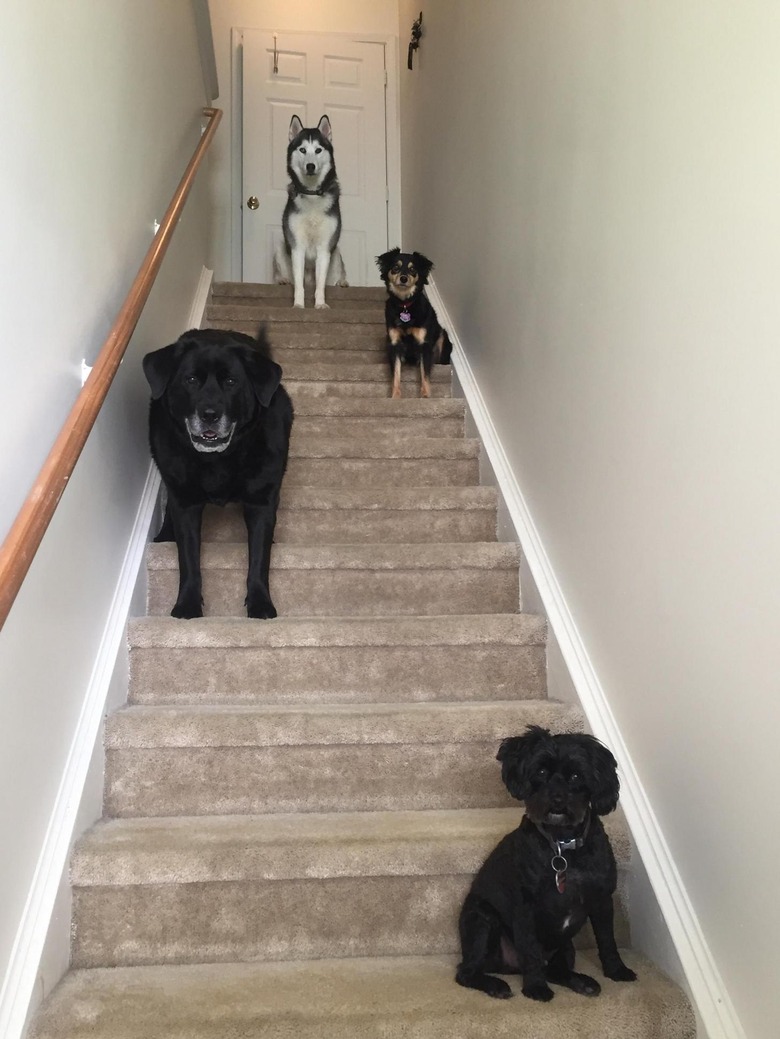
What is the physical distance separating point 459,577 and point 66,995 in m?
1.48

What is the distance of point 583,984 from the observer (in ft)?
4.65

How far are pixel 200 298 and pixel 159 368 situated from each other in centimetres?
205

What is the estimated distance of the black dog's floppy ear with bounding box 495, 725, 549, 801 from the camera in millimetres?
1464

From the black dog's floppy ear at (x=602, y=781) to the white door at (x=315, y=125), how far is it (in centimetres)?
469

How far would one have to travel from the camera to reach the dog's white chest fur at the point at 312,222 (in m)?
4.62

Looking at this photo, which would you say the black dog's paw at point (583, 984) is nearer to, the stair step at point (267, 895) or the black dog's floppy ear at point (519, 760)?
the stair step at point (267, 895)

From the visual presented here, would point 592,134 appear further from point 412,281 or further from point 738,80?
point 412,281

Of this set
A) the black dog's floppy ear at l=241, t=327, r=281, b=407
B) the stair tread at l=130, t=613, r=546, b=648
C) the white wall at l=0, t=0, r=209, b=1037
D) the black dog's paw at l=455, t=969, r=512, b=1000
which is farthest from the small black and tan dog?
the black dog's paw at l=455, t=969, r=512, b=1000

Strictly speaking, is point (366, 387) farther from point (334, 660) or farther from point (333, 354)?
point (334, 660)

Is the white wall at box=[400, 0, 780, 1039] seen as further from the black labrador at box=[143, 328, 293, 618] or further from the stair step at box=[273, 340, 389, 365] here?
the stair step at box=[273, 340, 389, 365]

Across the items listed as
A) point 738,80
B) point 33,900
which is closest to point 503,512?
point 738,80

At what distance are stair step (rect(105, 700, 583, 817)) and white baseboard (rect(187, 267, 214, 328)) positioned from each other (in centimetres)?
241

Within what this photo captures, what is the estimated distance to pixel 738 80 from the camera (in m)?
1.39

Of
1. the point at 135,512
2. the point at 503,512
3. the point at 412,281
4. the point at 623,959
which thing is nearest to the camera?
the point at 623,959
